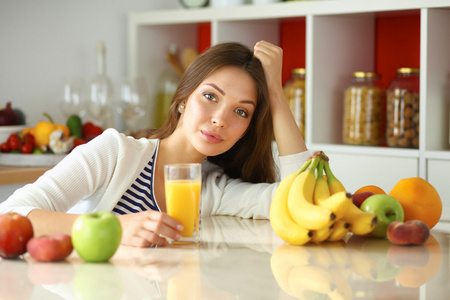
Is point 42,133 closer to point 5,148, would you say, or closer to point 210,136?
point 5,148

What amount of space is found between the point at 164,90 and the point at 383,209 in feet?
7.56

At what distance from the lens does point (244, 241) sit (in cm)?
120

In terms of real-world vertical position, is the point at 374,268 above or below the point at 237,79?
below

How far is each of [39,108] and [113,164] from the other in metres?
1.68

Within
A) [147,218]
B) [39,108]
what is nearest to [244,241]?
[147,218]

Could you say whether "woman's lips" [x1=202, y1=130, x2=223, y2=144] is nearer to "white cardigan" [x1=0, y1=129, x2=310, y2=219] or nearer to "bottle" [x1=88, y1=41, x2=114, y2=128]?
"white cardigan" [x1=0, y1=129, x2=310, y2=219]

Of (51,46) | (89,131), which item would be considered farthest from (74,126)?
(51,46)

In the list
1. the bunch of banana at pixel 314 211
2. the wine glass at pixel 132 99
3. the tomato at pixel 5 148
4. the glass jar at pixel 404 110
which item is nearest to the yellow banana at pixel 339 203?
the bunch of banana at pixel 314 211

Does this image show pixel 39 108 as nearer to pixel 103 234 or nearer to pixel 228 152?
pixel 228 152

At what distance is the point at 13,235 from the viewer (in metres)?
1.01

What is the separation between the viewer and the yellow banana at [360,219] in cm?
114

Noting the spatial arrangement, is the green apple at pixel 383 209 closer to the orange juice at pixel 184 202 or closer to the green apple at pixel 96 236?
the orange juice at pixel 184 202

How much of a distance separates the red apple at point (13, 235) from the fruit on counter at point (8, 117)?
1596mm

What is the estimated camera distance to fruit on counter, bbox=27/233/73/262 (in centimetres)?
100
